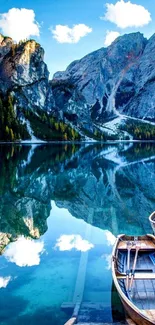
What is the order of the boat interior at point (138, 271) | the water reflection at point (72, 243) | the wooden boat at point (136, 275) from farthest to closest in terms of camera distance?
the water reflection at point (72, 243) → the boat interior at point (138, 271) → the wooden boat at point (136, 275)

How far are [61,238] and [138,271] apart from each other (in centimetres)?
854

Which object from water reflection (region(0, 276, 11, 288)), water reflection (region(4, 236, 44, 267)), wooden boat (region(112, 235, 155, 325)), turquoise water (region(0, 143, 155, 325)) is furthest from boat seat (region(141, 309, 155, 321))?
water reflection (region(4, 236, 44, 267))

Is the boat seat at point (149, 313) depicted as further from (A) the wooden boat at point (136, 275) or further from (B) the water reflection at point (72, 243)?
(B) the water reflection at point (72, 243)

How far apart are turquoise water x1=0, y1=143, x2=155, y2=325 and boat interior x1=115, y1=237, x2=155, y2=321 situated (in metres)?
0.96

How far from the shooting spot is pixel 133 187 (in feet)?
122

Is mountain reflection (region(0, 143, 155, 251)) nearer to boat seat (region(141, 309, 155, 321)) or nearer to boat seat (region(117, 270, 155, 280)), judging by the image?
boat seat (region(117, 270, 155, 280))

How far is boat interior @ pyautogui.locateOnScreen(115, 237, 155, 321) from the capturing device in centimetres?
912

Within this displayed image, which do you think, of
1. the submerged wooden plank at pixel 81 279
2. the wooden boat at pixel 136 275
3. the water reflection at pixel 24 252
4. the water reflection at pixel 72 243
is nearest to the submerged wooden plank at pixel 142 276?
the wooden boat at pixel 136 275

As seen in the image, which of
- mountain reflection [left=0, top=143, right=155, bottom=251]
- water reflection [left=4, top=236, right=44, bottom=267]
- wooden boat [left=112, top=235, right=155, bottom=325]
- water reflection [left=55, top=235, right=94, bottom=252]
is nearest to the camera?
wooden boat [left=112, top=235, right=155, bottom=325]

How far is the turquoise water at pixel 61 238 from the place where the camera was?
10953 millimetres

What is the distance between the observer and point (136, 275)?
33.8ft

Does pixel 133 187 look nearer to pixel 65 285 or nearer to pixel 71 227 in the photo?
pixel 71 227

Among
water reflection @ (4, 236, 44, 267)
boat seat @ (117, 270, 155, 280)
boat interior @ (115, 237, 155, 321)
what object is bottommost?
water reflection @ (4, 236, 44, 267)

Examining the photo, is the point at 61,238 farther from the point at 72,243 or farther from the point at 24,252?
the point at 24,252
